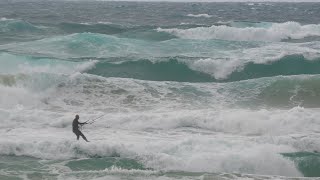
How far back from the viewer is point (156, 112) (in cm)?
1527

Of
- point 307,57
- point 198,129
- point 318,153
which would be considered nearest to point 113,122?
point 198,129

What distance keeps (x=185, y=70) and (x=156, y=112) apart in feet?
25.9

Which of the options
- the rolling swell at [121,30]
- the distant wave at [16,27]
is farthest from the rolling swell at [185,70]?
the distant wave at [16,27]

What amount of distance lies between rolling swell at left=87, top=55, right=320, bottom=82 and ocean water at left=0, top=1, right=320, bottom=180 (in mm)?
50

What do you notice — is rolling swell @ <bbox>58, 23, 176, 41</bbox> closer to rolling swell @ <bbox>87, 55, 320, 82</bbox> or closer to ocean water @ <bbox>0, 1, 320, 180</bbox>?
ocean water @ <bbox>0, 1, 320, 180</bbox>

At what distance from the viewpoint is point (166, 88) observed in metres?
18.7

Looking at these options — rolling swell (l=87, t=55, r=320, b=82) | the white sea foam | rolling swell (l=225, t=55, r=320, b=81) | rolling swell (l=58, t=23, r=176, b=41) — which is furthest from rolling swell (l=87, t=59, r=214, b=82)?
the white sea foam

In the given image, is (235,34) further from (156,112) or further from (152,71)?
(156,112)

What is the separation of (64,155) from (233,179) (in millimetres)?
3935

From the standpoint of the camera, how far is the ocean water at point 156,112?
10.8 m

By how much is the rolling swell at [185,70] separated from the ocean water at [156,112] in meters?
0.05

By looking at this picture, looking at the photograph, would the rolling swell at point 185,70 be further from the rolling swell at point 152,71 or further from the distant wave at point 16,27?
the distant wave at point 16,27

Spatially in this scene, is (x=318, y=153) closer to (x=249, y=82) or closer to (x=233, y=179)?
(x=233, y=179)

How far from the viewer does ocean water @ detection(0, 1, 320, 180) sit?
10789 millimetres
